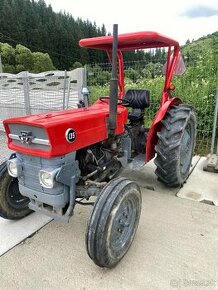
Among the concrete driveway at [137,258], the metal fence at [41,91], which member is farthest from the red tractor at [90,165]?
the metal fence at [41,91]

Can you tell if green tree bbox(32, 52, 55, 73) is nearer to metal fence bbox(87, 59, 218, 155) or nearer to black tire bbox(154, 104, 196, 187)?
metal fence bbox(87, 59, 218, 155)

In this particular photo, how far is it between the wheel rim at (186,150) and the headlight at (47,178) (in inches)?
75.9

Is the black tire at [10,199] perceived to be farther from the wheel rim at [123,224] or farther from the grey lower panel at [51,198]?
the wheel rim at [123,224]

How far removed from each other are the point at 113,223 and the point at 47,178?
2.00 feet

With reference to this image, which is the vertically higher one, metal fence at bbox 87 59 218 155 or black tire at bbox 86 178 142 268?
metal fence at bbox 87 59 218 155

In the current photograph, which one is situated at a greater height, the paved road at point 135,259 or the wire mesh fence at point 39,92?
the wire mesh fence at point 39,92

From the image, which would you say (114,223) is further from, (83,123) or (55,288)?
(83,123)

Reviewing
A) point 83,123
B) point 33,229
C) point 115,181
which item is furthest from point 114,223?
point 33,229

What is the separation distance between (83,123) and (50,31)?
51.4 m

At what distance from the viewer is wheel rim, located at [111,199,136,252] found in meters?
2.29

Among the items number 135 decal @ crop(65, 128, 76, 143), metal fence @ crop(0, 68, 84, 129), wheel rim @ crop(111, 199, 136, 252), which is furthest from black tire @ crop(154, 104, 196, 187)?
metal fence @ crop(0, 68, 84, 129)

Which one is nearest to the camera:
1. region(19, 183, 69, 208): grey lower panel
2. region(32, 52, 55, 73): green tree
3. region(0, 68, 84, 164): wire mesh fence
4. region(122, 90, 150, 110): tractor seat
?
region(19, 183, 69, 208): grey lower panel

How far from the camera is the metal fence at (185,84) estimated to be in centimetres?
539

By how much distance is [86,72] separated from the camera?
581cm
